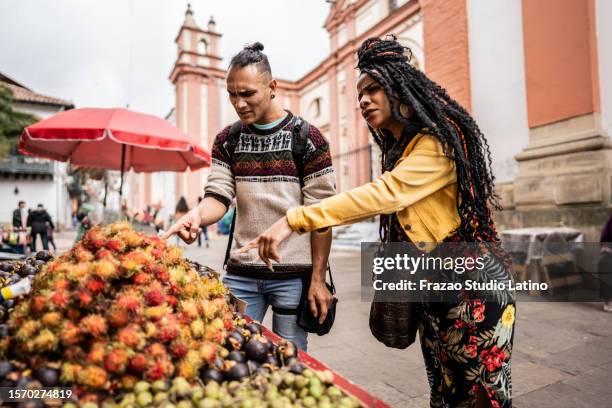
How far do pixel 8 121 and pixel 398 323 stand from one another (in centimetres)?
2321

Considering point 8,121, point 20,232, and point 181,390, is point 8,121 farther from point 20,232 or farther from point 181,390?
point 181,390

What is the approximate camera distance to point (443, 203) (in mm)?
1596

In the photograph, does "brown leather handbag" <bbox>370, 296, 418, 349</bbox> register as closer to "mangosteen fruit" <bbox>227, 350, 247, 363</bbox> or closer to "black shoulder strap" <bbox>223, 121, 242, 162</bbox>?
"mangosteen fruit" <bbox>227, 350, 247, 363</bbox>

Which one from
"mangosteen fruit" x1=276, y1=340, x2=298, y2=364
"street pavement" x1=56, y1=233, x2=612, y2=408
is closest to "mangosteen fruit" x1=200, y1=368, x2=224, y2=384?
"mangosteen fruit" x1=276, y1=340, x2=298, y2=364

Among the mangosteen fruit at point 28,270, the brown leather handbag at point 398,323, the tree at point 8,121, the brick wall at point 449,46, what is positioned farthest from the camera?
the tree at point 8,121

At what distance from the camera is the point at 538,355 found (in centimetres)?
350

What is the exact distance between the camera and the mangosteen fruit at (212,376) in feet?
4.02

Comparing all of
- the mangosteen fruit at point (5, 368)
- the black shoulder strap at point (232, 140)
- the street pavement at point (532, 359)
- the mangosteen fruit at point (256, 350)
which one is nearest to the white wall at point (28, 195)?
the street pavement at point (532, 359)

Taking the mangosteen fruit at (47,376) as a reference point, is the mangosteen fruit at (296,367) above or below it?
below

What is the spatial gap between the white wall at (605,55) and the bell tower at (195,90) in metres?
20.2

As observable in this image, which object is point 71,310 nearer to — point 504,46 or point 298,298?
point 298,298

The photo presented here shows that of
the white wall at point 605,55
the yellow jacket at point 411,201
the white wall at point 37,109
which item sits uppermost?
the white wall at point 37,109

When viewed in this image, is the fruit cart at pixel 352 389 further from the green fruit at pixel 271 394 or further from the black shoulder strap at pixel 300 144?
the black shoulder strap at pixel 300 144

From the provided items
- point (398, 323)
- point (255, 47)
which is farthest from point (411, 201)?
point (255, 47)
